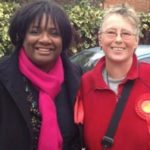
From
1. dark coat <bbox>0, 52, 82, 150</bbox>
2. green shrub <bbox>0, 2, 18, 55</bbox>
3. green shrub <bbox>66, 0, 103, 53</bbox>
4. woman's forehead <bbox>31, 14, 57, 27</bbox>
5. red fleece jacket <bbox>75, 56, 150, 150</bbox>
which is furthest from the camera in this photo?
green shrub <bbox>66, 0, 103, 53</bbox>

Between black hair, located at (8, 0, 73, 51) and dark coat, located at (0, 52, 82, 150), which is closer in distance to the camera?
dark coat, located at (0, 52, 82, 150)

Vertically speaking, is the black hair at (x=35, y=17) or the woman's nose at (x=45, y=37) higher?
the black hair at (x=35, y=17)

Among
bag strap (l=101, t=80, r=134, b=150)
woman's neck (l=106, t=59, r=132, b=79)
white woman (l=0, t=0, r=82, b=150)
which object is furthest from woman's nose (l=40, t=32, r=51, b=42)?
bag strap (l=101, t=80, r=134, b=150)

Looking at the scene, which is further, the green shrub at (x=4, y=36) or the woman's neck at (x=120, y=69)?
the green shrub at (x=4, y=36)

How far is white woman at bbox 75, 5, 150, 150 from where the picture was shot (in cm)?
295

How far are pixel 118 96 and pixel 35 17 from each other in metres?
0.73

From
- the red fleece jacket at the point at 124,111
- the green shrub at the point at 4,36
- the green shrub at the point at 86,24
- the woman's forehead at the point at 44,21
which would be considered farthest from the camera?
the green shrub at the point at 86,24

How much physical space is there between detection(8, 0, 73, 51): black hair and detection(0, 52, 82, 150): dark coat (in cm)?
13

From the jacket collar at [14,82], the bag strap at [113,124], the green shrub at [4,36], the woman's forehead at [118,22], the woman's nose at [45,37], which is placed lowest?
the green shrub at [4,36]

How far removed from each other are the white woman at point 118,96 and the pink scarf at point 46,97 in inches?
6.4

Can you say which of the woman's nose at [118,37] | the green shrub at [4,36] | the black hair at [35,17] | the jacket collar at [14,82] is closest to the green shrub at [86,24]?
the green shrub at [4,36]

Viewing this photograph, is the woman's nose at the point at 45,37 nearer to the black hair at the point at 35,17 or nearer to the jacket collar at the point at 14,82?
the black hair at the point at 35,17

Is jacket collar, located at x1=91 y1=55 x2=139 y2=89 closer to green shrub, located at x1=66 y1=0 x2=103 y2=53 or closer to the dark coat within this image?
the dark coat

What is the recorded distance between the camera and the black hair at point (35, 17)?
319cm
